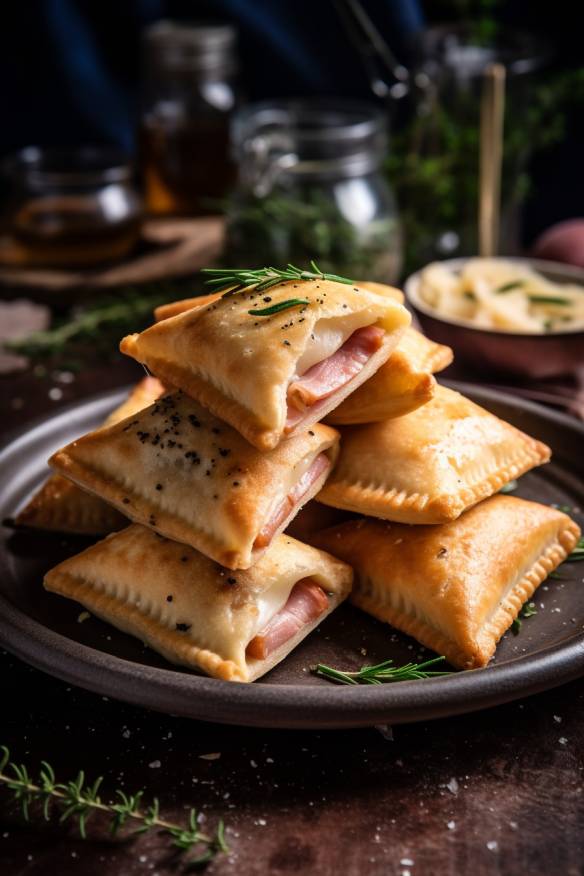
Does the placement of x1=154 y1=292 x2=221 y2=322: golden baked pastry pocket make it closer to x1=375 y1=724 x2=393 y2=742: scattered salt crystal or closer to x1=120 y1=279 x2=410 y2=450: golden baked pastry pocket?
x1=120 y1=279 x2=410 y2=450: golden baked pastry pocket

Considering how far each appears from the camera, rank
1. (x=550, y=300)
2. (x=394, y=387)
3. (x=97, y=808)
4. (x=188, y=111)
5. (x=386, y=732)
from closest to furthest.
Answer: (x=97, y=808), (x=386, y=732), (x=394, y=387), (x=550, y=300), (x=188, y=111)

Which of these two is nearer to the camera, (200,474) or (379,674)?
(379,674)

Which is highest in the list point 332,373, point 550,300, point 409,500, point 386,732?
point 332,373

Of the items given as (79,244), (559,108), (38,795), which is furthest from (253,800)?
(559,108)

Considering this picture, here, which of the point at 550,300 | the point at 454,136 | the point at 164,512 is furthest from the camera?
the point at 454,136

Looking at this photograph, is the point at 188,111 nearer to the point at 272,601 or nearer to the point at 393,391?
the point at 393,391

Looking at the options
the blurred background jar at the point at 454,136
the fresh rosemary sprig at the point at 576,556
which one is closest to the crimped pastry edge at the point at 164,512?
the fresh rosemary sprig at the point at 576,556

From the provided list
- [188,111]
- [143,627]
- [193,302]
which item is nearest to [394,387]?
[193,302]

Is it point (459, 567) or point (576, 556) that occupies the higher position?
point (459, 567)

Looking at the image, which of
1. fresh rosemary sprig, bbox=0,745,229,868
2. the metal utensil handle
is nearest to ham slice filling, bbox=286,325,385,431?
fresh rosemary sprig, bbox=0,745,229,868
